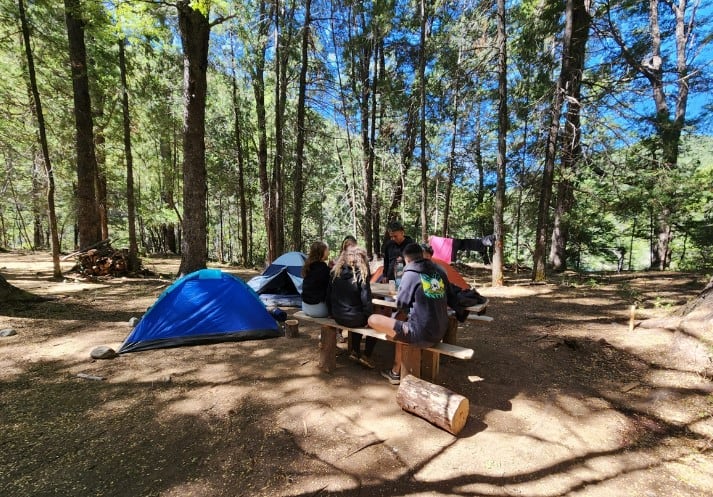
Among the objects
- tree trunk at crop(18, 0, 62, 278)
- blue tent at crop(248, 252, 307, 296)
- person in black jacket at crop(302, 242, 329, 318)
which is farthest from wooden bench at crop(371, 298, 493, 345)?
tree trunk at crop(18, 0, 62, 278)

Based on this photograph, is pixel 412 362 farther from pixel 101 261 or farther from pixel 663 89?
pixel 663 89

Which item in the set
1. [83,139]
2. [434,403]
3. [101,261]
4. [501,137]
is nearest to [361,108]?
[501,137]

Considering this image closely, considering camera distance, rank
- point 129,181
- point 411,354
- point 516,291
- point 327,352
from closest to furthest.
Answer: point 411,354 < point 327,352 < point 516,291 < point 129,181

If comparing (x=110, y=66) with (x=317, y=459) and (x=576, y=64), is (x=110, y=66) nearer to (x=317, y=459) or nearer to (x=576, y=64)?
(x=317, y=459)

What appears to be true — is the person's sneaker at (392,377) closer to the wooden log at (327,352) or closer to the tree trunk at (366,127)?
the wooden log at (327,352)

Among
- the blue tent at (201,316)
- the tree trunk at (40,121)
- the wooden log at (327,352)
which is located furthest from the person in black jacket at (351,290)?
the tree trunk at (40,121)

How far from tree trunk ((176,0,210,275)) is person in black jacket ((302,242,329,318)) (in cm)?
451

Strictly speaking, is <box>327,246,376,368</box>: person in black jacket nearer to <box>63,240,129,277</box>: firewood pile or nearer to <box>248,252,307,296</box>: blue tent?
<box>248,252,307,296</box>: blue tent

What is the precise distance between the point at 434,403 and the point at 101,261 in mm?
10457

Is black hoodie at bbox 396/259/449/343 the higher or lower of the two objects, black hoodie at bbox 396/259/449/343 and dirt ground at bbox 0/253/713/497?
the higher

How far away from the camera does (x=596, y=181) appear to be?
9.74 m

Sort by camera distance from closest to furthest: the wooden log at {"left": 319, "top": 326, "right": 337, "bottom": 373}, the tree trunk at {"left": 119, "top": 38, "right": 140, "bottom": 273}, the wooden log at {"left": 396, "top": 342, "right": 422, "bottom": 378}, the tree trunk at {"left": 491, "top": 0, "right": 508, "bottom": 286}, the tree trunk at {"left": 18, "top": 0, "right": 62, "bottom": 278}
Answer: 1. the wooden log at {"left": 396, "top": 342, "right": 422, "bottom": 378}
2. the wooden log at {"left": 319, "top": 326, "right": 337, "bottom": 373}
3. the tree trunk at {"left": 18, "top": 0, "right": 62, "bottom": 278}
4. the tree trunk at {"left": 491, "top": 0, "right": 508, "bottom": 286}
5. the tree trunk at {"left": 119, "top": 38, "right": 140, "bottom": 273}

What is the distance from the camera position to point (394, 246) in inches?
239

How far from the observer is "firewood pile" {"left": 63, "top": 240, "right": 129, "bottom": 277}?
9.31 metres
